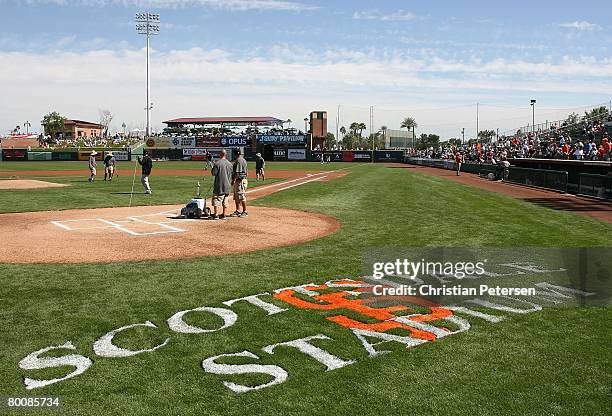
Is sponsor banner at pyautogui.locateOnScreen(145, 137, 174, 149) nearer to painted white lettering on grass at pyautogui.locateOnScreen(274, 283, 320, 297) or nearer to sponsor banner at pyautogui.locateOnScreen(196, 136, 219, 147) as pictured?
sponsor banner at pyautogui.locateOnScreen(196, 136, 219, 147)

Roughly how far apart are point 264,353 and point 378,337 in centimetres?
141

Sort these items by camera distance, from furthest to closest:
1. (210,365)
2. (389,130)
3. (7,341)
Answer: (389,130) → (7,341) → (210,365)

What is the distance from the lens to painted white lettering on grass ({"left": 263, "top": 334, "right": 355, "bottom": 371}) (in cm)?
554

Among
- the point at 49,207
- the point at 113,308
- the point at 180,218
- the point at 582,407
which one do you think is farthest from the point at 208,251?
the point at 49,207

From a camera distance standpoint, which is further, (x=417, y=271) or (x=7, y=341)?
(x=417, y=271)

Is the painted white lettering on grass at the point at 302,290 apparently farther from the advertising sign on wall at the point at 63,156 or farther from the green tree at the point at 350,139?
the green tree at the point at 350,139

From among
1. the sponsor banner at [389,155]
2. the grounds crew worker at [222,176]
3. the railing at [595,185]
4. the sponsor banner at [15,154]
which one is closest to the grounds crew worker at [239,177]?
the grounds crew worker at [222,176]

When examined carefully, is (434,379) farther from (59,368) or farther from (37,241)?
(37,241)

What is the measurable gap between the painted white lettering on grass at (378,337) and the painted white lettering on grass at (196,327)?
5.20 ft

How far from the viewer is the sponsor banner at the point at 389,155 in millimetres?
79625

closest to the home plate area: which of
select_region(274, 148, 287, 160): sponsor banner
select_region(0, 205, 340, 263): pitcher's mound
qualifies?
select_region(0, 205, 340, 263): pitcher's mound

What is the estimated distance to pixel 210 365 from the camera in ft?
18.0

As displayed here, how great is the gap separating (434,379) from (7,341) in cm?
471

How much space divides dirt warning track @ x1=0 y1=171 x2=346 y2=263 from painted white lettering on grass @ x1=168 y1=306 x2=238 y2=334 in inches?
146
